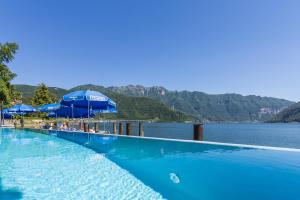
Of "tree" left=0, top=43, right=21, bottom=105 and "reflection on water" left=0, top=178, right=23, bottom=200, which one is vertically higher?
"tree" left=0, top=43, right=21, bottom=105

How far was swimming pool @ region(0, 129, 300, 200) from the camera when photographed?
571 centimetres

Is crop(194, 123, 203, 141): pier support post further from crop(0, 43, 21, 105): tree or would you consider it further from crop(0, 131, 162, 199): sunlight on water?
crop(0, 43, 21, 105): tree

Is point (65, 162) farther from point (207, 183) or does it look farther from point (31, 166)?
point (207, 183)

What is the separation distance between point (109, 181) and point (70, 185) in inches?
38.9

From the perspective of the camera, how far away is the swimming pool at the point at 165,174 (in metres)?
5.71

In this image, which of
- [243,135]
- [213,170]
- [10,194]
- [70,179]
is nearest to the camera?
[10,194]

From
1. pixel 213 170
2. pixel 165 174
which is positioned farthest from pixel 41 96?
pixel 213 170

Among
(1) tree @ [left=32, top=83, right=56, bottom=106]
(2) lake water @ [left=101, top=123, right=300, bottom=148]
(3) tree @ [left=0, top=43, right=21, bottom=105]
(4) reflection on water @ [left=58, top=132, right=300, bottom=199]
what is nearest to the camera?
(4) reflection on water @ [left=58, top=132, right=300, bottom=199]

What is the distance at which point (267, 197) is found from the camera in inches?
204

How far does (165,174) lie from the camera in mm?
7672

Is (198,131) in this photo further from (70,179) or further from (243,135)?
(243,135)

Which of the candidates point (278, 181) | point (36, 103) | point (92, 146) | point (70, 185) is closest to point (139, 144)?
point (92, 146)

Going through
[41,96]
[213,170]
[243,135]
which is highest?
[41,96]

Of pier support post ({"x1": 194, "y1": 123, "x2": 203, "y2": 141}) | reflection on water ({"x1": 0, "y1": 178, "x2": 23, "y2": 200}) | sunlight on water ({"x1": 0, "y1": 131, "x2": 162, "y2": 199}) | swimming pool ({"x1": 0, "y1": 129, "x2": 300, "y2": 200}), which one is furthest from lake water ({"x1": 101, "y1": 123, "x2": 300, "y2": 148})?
reflection on water ({"x1": 0, "y1": 178, "x2": 23, "y2": 200})
